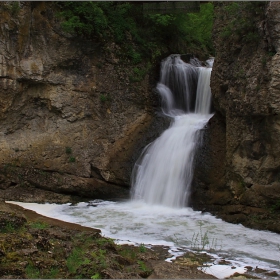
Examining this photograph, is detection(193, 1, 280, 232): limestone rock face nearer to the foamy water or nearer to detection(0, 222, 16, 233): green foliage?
the foamy water

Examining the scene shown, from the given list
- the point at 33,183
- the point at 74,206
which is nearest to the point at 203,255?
the point at 74,206

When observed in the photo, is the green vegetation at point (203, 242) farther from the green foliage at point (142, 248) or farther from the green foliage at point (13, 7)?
the green foliage at point (13, 7)

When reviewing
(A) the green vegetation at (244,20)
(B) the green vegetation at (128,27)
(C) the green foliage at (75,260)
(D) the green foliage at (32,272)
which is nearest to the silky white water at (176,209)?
(B) the green vegetation at (128,27)

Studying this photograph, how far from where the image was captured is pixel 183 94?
45.4 feet

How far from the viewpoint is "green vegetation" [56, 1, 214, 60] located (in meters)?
12.8

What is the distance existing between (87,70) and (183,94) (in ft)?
11.3

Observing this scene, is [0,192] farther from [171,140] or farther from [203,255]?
[203,255]

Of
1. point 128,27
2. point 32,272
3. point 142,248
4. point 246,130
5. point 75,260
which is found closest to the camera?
point 32,272

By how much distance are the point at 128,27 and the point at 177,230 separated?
27.2ft

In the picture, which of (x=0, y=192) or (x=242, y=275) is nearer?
(x=242, y=275)

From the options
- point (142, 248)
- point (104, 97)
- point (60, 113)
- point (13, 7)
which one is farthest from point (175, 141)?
point (13, 7)

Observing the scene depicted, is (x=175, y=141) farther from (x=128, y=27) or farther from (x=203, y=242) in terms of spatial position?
(x=128, y=27)

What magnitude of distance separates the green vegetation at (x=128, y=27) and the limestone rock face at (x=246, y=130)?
3772mm

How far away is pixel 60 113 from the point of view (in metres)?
12.6
